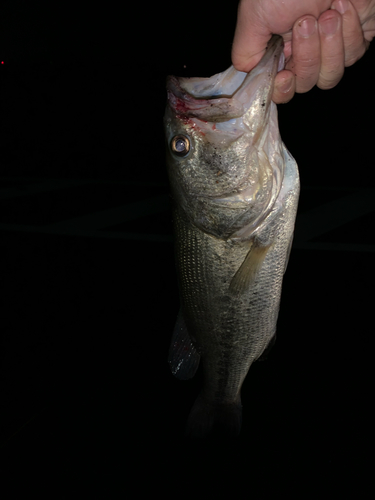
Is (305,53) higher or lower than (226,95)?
higher

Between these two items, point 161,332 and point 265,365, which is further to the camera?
point 161,332

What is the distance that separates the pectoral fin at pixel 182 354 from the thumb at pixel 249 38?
130 cm

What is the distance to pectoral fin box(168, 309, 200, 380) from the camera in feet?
7.73

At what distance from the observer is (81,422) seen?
3609 mm

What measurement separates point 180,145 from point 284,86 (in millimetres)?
510

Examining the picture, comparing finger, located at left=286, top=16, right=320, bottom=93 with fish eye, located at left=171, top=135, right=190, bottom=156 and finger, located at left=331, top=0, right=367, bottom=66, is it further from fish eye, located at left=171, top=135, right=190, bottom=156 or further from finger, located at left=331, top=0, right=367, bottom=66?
fish eye, located at left=171, top=135, right=190, bottom=156

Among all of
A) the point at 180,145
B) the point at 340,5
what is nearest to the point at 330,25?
the point at 340,5

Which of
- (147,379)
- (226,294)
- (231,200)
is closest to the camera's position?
(231,200)

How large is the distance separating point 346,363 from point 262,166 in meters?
2.83

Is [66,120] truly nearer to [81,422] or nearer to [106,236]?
[106,236]

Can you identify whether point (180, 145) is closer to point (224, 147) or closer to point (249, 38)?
point (224, 147)

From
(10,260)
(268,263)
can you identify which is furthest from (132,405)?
(10,260)

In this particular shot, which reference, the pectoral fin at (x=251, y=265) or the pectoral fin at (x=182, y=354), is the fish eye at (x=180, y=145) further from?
the pectoral fin at (x=182, y=354)

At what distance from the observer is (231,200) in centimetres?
201
